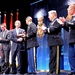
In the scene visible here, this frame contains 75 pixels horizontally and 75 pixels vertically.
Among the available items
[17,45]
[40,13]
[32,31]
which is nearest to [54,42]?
[32,31]

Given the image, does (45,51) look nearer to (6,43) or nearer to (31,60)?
(31,60)

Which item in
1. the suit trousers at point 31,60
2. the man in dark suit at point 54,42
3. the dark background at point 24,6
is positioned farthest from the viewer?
the dark background at point 24,6

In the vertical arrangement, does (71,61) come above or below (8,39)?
below

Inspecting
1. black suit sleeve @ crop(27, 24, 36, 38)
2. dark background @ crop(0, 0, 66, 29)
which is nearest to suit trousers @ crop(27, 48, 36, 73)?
black suit sleeve @ crop(27, 24, 36, 38)

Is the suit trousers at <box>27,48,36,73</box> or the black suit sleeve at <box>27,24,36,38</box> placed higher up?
the black suit sleeve at <box>27,24,36,38</box>

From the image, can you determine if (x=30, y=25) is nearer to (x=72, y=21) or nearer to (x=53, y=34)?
(x=53, y=34)

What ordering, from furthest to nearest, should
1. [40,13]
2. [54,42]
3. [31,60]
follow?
[40,13] < [31,60] < [54,42]

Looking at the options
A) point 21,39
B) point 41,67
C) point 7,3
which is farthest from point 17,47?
point 7,3

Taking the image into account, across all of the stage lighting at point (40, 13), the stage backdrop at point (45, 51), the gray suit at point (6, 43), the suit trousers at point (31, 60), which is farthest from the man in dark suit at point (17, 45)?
the stage lighting at point (40, 13)

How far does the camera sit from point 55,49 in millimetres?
5137

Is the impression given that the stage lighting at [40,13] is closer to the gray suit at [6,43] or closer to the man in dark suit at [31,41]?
the man in dark suit at [31,41]

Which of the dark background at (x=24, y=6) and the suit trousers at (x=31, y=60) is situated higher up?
the dark background at (x=24, y=6)

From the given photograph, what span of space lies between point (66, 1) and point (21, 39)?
1528mm

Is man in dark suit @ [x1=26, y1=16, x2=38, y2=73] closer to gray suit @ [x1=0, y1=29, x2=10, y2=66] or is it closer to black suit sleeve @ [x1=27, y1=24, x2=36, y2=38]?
black suit sleeve @ [x1=27, y1=24, x2=36, y2=38]
